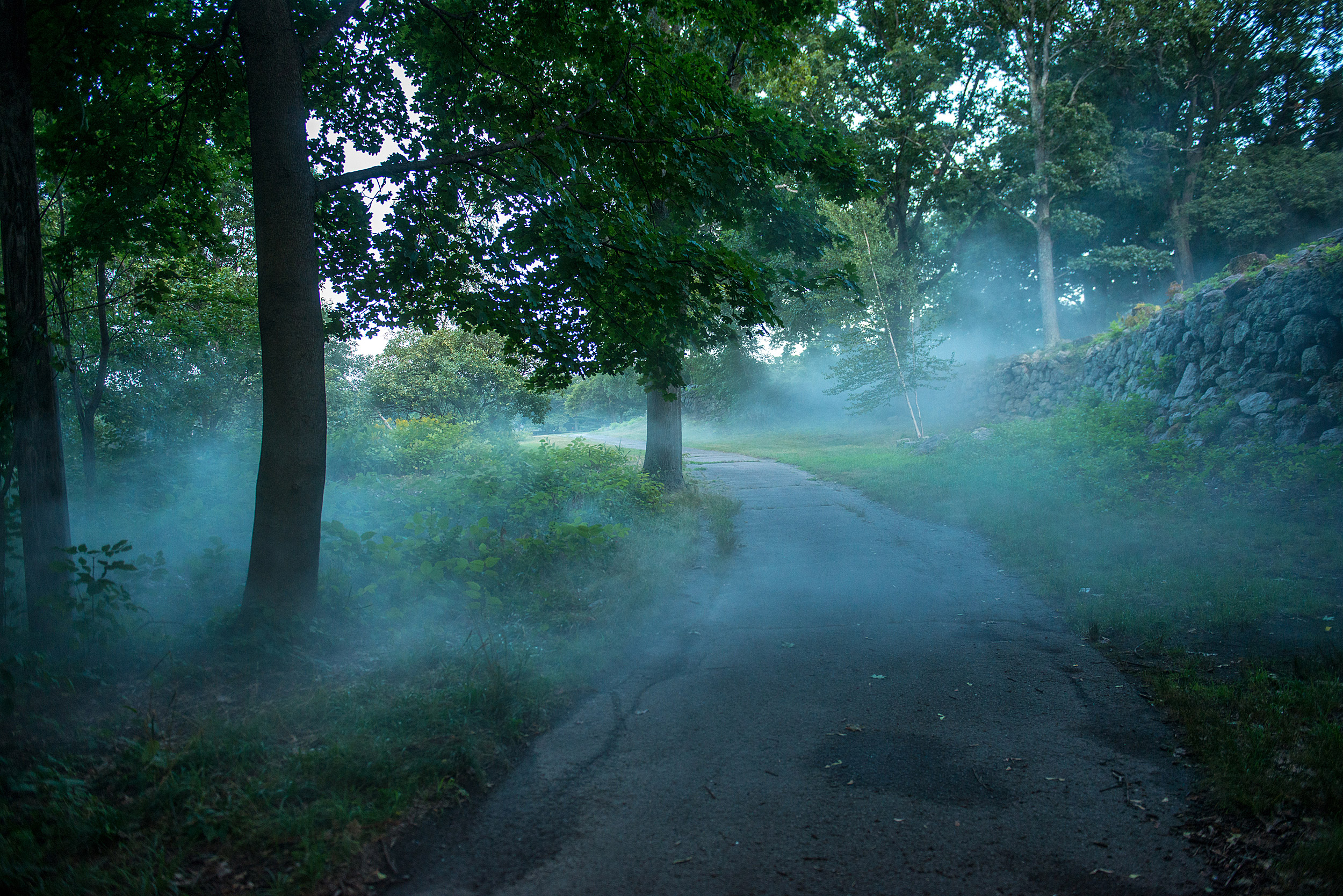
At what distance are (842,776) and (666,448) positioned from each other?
11.2 meters

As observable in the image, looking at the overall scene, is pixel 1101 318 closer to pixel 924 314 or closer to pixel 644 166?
A: pixel 924 314

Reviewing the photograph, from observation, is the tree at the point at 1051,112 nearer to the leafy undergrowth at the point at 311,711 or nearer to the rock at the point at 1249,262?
the rock at the point at 1249,262

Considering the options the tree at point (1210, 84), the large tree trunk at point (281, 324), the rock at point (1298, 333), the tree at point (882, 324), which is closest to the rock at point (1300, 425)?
the rock at point (1298, 333)

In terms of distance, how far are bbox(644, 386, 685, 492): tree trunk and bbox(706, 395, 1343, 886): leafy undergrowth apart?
13.6 feet

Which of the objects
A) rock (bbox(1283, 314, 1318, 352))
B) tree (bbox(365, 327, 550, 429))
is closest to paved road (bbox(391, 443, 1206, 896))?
rock (bbox(1283, 314, 1318, 352))

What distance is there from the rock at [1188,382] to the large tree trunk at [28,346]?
49.5 ft

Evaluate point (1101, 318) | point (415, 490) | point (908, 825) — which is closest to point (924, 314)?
point (1101, 318)

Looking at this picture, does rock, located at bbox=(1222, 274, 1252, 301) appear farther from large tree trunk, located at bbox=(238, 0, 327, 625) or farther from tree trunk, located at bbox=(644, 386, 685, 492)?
large tree trunk, located at bbox=(238, 0, 327, 625)

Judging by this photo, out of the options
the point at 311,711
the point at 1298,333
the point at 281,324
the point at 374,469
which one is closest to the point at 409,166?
the point at 281,324

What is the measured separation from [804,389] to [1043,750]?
126 feet

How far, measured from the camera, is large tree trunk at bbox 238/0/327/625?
527 centimetres

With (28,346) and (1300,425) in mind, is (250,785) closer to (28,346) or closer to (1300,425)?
(28,346)

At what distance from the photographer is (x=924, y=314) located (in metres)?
24.0

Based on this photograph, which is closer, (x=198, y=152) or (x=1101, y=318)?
(x=198, y=152)
